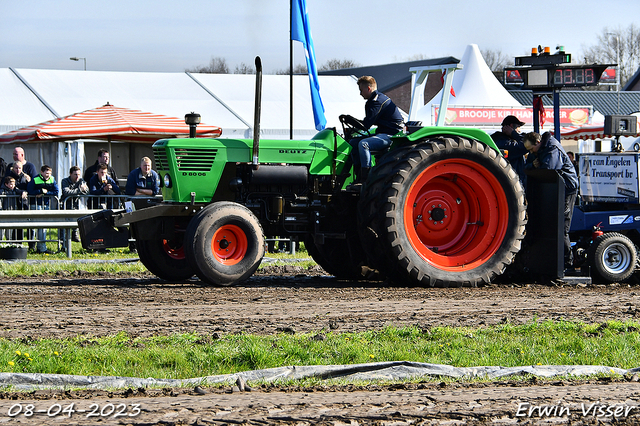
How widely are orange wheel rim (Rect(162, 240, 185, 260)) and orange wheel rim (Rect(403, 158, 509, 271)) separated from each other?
2.67 metres

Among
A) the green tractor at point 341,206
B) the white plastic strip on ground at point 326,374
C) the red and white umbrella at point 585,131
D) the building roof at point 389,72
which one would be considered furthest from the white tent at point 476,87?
the white plastic strip on ground at point 326,374

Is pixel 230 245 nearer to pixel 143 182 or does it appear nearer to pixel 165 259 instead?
pixel 165 259

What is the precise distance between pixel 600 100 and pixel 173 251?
4452cm

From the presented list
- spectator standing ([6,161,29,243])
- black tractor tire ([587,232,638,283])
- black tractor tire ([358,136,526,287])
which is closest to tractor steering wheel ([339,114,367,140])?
black tractor tire ([358,136,526,287])

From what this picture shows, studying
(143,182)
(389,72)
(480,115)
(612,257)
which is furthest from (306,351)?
(389,72)

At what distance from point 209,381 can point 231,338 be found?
116 centimetres

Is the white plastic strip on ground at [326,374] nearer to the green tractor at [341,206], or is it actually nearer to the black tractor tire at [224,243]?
the black tractor tire at [224,243]

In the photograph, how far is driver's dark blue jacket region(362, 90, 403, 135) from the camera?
9109 mm

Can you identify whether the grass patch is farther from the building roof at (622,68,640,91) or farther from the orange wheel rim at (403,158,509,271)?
the building roof at (622,68,640,91)

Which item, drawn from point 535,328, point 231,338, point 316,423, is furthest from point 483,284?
point 316,423

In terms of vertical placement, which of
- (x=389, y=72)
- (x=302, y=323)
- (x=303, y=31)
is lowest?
(x=302, y=323)

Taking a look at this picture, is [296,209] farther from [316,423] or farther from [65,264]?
[316,423]

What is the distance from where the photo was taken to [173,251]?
9.52 m

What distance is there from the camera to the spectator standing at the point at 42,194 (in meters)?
13.7
